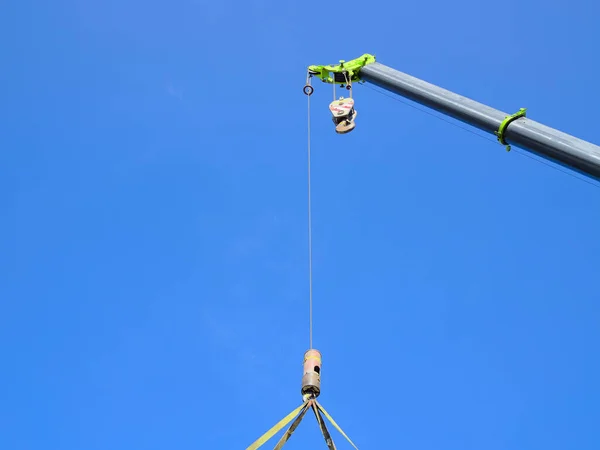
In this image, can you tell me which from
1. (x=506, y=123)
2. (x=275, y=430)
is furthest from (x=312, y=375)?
(x=506, y=123)

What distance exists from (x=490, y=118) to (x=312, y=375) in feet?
22.7

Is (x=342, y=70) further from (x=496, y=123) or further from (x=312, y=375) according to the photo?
(x=312, y=375)

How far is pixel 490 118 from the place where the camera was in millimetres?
11789

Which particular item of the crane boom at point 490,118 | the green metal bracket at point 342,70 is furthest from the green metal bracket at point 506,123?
the green metal bracket at point 342,70

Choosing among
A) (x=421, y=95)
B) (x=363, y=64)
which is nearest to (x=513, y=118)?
(x=421, y=95)

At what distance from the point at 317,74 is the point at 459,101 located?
19.2ft

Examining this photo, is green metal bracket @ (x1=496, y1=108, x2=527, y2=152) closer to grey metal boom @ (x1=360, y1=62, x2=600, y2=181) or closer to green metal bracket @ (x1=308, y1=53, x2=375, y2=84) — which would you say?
grey metal boom @ (x1=360, y1=62, x2=600, y2=181)

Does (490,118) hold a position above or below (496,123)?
above

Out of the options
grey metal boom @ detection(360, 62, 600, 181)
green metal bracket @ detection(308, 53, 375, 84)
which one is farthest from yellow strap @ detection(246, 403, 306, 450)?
green metal bracket @ detection(308, 53, 375, 84)

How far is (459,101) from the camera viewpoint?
41.8 feet

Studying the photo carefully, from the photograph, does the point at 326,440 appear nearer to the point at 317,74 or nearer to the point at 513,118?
the point at 513,118

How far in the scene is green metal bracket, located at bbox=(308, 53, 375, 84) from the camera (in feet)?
53.5

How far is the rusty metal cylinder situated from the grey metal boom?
5995 mm

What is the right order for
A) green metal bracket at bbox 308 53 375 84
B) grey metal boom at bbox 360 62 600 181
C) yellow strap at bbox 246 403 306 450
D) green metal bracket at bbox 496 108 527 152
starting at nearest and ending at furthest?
yellow strap at bbox 246 403 306 450 → grey metal boom at bbox 360 62 600 181 → green metal bracket at bbox 496 108 527 152 → green metal bracket at bbox 308 53 375 84
